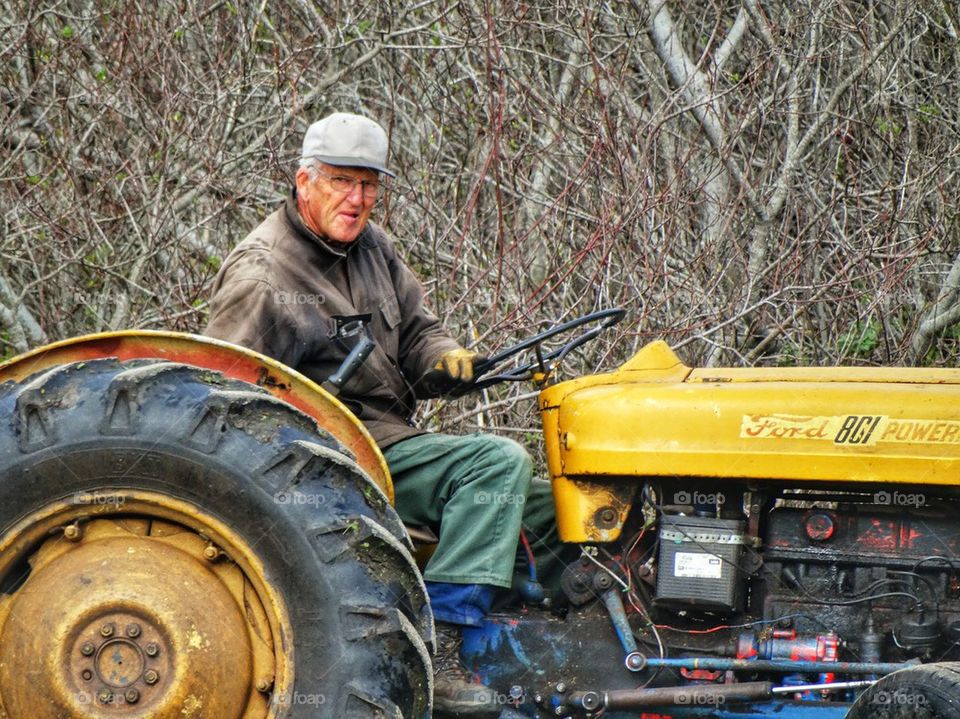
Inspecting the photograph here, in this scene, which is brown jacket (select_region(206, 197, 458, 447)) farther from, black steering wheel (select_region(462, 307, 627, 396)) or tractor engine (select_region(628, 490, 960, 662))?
tractor engine (select_region(628, 490, 960, 662))

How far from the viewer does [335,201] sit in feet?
13.5

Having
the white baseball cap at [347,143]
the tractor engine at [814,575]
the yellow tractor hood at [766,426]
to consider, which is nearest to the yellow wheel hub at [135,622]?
the yellow tractor hood at [766,426]

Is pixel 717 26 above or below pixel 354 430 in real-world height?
above

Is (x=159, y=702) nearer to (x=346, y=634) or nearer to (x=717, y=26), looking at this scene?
(x=346, y=634)

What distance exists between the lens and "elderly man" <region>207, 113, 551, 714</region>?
3.62m

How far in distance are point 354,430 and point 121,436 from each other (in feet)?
2.10

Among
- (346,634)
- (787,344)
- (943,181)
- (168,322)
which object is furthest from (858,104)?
(346,634)

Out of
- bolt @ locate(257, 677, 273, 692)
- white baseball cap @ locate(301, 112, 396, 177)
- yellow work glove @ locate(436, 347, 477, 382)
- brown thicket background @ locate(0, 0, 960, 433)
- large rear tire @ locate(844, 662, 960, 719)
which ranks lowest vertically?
bolt @ locate(257, 677, 273, 692)

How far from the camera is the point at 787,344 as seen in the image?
6801mm

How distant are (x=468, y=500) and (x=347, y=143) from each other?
48.1 inches

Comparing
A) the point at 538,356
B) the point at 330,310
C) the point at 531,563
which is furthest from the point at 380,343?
the point at 531,563

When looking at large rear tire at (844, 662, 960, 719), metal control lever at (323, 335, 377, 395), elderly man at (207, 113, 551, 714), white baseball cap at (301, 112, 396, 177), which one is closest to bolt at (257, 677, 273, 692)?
elderly man at (207, 113, 551, 714)

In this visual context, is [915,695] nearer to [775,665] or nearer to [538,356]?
[775,665]

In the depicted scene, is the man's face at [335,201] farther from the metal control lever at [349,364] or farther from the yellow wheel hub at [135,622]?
the yellow wheel hub at [135,622]
